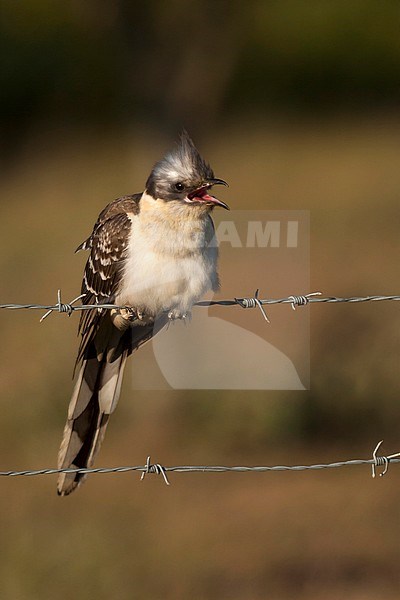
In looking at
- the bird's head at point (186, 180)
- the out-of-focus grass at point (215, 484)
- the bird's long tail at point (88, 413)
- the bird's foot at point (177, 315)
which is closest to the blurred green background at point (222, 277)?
the out-of-focus grass at point (215, 484)

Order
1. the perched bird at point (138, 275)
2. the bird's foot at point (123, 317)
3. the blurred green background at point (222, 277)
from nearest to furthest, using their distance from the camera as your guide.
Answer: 1. the perched bird at point (138, 275)
2. the bird's foot at point (123, 317)
3. the blurred green background at point (222, 277)

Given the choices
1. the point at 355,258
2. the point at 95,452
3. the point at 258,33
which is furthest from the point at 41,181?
the point at 95,452

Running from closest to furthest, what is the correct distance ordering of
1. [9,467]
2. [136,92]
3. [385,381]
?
[9,467] → [385,381] → [136,92]

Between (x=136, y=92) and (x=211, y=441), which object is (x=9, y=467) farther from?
(x=136, y=92)

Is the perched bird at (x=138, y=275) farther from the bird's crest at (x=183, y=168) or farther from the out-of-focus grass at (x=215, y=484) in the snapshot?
the out-of-focus grass at (x=215, y=484)

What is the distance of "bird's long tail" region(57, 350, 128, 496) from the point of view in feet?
15.0

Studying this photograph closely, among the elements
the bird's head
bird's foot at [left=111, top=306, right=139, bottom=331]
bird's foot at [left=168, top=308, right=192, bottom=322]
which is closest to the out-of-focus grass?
bird's foot at [left=111, top=306, right=139, bottom=331]

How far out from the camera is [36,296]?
12523 mm

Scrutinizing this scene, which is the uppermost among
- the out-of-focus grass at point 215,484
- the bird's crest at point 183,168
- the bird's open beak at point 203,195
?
the bird's crest at point 183,168

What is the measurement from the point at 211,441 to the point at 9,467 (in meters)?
1.57
